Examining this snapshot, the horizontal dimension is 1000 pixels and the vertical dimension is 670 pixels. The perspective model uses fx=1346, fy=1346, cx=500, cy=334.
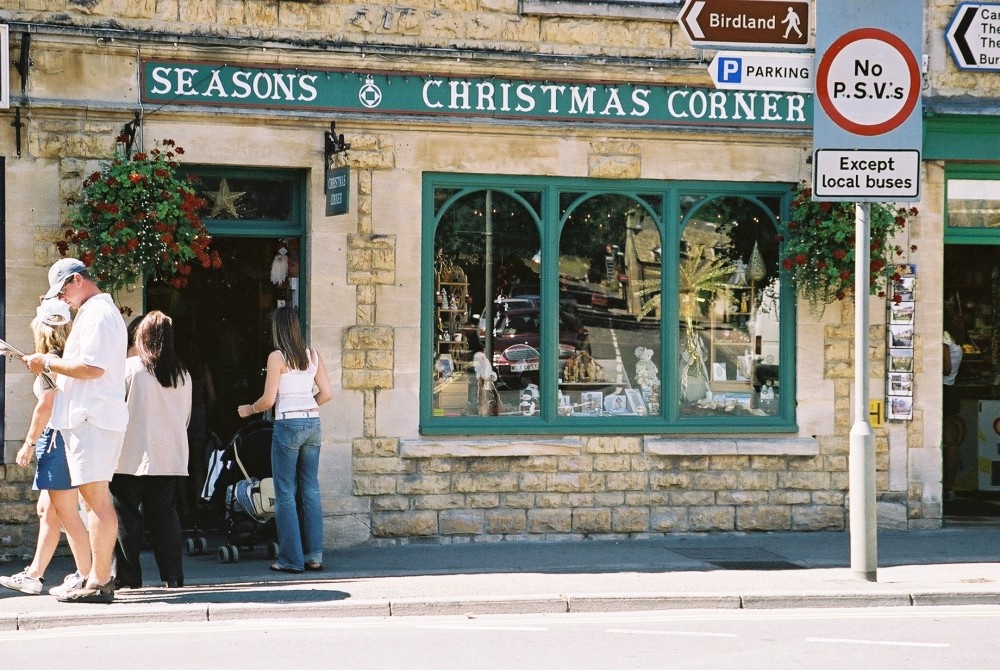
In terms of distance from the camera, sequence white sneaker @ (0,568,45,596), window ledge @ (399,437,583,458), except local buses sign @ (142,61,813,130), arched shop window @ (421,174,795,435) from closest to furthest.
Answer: white sneaker @ (0,568,45,596), except local buses sign @ (142,61,813,130), window ledge @ (399,437,583,458), arched shop window @ (421,174,795,435)

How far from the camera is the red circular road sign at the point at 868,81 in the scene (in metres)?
9.52

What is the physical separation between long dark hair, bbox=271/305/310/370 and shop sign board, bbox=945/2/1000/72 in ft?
22.1

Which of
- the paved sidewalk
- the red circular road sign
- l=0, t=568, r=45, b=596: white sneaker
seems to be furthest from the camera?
the red circular road sign

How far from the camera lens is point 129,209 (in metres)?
10.5

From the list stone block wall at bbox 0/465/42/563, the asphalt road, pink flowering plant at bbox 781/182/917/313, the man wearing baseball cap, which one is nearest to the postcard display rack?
pink flowering plant at bbox 781/182/917/313

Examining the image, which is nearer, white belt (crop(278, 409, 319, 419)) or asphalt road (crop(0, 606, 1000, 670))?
asphalt road (crop(0, 606, 1000, 670))

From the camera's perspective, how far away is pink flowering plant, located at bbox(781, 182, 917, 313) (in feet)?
38.8

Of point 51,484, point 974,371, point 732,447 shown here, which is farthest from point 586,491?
point 974,371

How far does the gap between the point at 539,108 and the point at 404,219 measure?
5.10ft

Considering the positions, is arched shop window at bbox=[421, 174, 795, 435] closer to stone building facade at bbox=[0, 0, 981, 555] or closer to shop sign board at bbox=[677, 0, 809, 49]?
stone building facade at bbox=[0, 0, 981, 555]

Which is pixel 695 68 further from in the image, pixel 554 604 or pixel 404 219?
pixel 554 604

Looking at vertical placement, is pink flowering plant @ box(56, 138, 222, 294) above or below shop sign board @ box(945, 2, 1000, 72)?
below

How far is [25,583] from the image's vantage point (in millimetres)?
8961

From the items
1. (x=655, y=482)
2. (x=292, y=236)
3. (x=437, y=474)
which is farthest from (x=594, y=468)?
(x=292, y=236)
